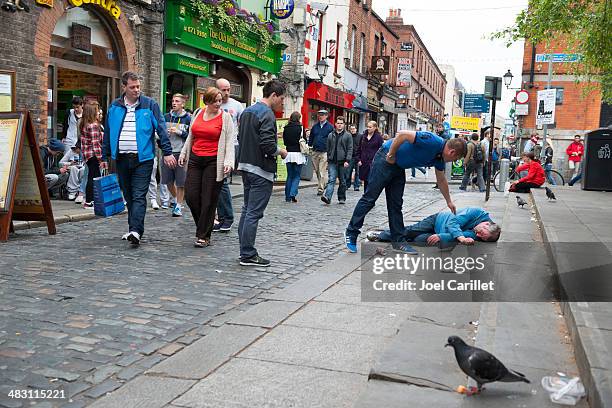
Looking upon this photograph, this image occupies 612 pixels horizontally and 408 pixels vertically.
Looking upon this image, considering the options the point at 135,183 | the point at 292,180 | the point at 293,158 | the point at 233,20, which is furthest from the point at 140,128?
the point at 233,20

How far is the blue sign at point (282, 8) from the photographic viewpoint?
19.7 m

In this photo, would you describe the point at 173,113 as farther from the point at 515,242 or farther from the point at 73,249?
the point at 515,242

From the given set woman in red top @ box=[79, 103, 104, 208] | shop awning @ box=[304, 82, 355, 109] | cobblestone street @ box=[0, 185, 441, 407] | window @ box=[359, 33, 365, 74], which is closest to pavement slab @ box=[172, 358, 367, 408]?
cobblestone street @ box=[0, 185, 441, 407]

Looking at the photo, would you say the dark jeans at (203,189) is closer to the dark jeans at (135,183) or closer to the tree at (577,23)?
the dark jeans at (135,183)

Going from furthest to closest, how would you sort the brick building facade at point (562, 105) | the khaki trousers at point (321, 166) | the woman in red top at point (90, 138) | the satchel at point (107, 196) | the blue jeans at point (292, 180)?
the brick building facade at point (562, 105) < the khaki trousers at point (321, 166) < the blue jeans at point (292, 180) < the woman in red top at point (90, 138) < the satchel at point (107, 196)

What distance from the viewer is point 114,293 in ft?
15.8

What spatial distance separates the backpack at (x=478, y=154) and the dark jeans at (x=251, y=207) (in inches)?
446

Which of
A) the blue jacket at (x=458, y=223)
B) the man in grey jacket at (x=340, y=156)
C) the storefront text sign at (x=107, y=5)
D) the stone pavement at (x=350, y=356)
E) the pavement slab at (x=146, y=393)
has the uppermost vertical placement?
the storefront text sign at (x=107, y=5)

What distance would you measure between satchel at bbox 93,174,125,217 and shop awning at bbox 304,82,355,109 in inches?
669

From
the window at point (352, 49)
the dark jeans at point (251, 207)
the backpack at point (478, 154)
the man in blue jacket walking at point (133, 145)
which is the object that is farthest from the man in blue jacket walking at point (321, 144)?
the window at point (352, 49)

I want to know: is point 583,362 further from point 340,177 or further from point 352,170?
point 352,170

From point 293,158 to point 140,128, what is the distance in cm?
541

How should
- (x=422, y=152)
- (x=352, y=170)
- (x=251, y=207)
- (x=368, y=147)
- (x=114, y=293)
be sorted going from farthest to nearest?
(x=352, y=170), (x=368, y=147), (x=422, y=152), (x=251, y=207), (x=114, y=293)

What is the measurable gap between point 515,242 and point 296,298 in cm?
322
